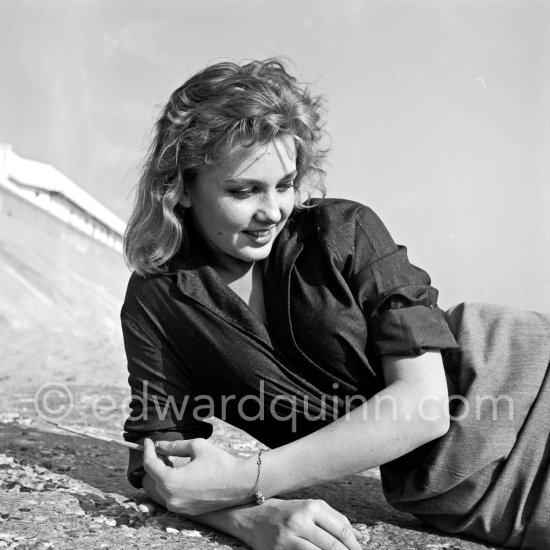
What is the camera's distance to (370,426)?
72.2 inches

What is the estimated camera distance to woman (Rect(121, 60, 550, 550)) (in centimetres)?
185

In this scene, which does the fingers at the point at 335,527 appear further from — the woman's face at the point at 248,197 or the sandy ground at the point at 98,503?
the woman's face at the point at 248,197

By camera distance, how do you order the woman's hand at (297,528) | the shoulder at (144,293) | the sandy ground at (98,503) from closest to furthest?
the woman's hand at (297,528)
the sandy ground at (98,503)
the shoulder at (144,293)

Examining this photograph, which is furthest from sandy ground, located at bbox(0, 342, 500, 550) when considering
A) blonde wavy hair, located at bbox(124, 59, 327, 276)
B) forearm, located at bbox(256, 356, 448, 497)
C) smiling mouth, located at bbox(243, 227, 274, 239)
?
smiling mouth, located at bbox(243, 227, 274, 239)

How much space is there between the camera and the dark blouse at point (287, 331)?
6.26 feet

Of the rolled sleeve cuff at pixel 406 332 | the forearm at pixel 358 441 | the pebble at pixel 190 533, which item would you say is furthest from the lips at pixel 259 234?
the pebble at pixel 190 533

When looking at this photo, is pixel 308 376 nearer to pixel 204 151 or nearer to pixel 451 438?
pixel 451 438

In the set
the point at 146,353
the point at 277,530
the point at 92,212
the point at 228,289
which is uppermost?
the point at 228,289

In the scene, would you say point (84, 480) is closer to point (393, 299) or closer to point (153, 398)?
point (153, 398)

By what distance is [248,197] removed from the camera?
1.93 meters

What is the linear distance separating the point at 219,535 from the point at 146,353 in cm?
51

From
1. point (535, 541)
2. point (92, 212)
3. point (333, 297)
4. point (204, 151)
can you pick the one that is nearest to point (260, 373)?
point (333, 297)

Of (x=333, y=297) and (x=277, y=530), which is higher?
(x=333, y=297)

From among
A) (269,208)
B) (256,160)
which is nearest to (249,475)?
(269,208)
